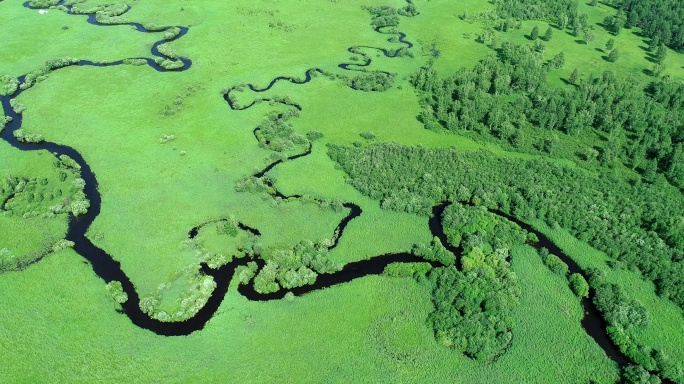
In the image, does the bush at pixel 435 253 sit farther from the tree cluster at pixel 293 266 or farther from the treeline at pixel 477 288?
Answer: the tree cluster at pixel 293 266

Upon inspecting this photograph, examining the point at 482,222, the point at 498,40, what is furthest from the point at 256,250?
the point at 498,40

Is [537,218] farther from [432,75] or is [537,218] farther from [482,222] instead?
[432,75]

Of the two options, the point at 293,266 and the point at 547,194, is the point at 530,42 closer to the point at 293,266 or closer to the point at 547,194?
the point at 547,194

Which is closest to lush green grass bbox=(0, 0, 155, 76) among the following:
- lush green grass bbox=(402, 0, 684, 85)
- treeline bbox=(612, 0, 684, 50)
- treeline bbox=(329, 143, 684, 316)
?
treeline bbox=(329, 143, 684, 316)

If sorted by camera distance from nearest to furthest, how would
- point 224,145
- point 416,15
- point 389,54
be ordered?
point 224,145, point 389,54, point 416,15

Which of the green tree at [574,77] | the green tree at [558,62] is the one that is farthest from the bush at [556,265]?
the green tree at [558,62]

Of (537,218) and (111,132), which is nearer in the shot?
(537,218)
